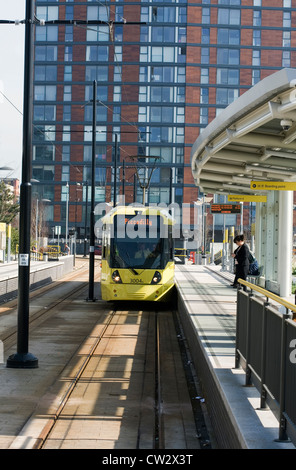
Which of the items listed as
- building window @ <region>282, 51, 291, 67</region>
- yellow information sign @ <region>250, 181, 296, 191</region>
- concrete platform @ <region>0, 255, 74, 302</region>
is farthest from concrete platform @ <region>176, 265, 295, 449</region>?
building window @ <region>282, 51, 291, 67</region>

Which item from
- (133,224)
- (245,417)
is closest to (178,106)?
(133,224)

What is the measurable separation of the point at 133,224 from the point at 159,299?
2.45 meters

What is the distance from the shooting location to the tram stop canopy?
34.3 feet

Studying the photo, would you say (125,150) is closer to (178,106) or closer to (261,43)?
(178,106)

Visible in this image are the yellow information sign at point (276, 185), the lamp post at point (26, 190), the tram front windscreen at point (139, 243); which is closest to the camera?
the lamp post at point (26, 190)

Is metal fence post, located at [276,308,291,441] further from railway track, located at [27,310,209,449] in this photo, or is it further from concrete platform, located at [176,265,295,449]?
railway track, located at [27,310,209,449]

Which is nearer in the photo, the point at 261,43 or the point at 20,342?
the point at 20,342

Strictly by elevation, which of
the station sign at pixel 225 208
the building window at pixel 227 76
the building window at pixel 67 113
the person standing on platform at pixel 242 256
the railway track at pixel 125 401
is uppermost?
the building window at pixel 227 76

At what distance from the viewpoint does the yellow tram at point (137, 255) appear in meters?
21.8

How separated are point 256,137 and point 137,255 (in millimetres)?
9227

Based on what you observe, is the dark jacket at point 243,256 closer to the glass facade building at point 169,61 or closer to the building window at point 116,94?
the glass facade building at point 169,61

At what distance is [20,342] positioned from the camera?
463 inches

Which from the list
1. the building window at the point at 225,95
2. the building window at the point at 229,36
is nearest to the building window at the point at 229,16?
the building window at the point at 229,36

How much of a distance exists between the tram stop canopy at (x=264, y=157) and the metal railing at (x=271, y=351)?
10.8ft
